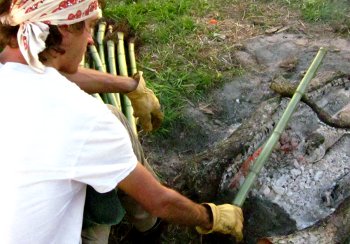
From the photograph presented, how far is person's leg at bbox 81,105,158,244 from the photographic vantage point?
2.23m

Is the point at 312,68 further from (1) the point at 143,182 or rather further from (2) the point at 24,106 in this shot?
(2) the point at 24,106

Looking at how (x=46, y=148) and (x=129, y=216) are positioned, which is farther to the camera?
(x=129, y=216)

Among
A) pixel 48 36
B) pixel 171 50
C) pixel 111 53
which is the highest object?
pixel 48 36

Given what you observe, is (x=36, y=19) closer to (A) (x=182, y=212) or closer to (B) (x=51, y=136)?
(B) (x=51, y=136)

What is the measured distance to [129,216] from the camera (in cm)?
259

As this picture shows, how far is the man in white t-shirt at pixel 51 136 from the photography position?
5.53 feet

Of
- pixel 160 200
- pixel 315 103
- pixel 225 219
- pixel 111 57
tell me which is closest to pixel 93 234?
pixel 160 200

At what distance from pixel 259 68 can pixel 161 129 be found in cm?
103

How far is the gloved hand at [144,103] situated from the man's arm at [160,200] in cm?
88

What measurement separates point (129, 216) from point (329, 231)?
936 millimetres

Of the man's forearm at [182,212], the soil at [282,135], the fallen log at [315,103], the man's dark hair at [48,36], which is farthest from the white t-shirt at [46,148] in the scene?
the fallen log at [315,103]

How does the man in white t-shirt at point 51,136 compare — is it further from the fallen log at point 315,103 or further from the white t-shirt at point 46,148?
the fallen log at point 315,103

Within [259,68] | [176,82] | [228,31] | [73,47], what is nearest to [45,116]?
[73,47]

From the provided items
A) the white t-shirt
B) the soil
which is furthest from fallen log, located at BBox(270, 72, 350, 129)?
the white t-shirt
